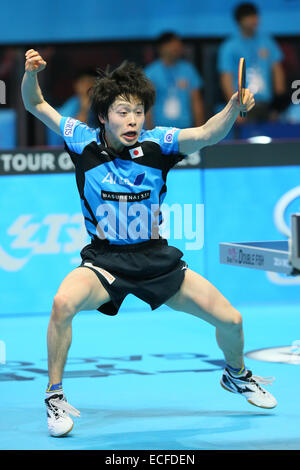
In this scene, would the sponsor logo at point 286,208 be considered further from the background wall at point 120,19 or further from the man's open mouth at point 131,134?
the background wall at point 120,19

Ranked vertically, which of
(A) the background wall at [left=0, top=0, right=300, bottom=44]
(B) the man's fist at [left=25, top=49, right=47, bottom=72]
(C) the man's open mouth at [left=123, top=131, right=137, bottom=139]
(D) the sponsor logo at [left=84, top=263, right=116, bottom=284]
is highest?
(A) the background wall at [left=0, top=0, right=300, bottom=44]

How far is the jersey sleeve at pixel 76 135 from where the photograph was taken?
208 inches

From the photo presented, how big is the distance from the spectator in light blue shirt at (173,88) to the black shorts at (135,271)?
529cm

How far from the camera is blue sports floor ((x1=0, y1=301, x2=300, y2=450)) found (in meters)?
4.95

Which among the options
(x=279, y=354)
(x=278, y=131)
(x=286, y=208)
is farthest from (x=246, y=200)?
(x=279, y=354)

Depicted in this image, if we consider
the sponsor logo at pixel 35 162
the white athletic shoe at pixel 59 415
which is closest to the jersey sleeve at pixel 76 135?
the white athletic shoe at pixel 59 415

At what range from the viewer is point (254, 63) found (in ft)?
35.0

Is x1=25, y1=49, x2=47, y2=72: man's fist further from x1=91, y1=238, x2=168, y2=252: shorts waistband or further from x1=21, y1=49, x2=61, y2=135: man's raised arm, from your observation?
x1=91, y1=238, x2=168, y2=252: shorts waistband

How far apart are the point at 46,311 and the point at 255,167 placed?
2.20 metres

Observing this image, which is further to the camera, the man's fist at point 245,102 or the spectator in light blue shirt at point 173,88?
the spectator in light blue shirt at point 173,88

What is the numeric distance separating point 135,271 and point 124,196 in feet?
1.30

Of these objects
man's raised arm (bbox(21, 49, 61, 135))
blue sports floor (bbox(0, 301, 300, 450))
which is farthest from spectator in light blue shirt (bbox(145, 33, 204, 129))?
man's raised arm (bbox(21, 49, 61, 135))

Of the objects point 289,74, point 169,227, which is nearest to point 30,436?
point 169,227

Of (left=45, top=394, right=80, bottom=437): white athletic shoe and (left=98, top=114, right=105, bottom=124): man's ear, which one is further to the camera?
(left=98, top=114, right=105, bottom=124): man's ear
